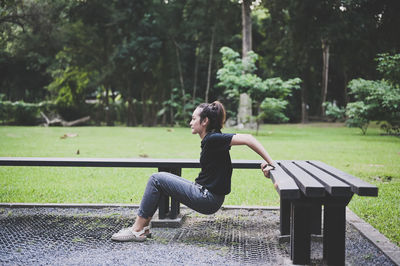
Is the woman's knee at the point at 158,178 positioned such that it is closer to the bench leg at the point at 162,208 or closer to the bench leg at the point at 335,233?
the bench leg at the point at 162,208

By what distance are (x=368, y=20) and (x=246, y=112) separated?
8135 millimetres

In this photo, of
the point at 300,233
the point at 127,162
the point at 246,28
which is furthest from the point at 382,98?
the point at 300,233

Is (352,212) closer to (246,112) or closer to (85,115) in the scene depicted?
(246,112)

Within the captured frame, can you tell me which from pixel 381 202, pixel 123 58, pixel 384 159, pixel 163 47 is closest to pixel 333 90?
pixel 163 47

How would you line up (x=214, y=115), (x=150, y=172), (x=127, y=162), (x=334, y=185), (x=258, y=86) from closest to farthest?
(x=334, y=185)
(x=214, y=115)
(x=127, y=162)
(x=150, y=172)
(x=258, y=86)

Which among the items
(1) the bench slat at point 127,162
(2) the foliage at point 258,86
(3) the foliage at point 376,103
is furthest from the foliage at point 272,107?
(1) the bench slat at point 127,162

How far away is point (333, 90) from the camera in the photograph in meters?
41.3

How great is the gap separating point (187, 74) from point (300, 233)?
1139 inches

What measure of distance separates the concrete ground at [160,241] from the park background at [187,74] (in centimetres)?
278

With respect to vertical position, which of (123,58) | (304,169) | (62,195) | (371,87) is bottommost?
(62,195)

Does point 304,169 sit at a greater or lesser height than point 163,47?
lesser

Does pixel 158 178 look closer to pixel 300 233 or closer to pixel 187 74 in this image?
pixel 300 233

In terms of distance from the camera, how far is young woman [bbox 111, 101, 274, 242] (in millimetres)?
3721

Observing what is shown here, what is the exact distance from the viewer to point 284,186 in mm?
3160
